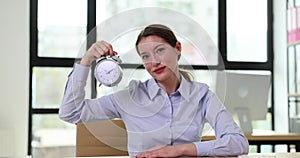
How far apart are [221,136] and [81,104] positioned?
426 mm

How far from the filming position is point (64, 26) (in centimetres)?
439

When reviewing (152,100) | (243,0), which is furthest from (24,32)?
(152,100)

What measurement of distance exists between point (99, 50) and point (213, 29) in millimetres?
3609

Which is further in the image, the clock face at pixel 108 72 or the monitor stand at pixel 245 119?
the monitor stand at pixel 245 119

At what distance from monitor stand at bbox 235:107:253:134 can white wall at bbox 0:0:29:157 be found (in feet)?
6.00

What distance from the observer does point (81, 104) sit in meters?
1.34

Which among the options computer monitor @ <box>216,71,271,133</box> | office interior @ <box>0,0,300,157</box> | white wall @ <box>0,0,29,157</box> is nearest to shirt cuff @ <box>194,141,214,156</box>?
computer monitor @ <box>216,71,271,133</box>

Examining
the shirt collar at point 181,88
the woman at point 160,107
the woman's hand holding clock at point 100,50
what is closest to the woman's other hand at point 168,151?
the woman at point 160,107

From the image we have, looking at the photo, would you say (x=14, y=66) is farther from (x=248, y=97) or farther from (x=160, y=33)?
(x=160, y=33)

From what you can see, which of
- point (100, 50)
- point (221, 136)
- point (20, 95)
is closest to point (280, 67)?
point (20, 95)

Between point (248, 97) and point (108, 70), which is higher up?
point (108, 70)

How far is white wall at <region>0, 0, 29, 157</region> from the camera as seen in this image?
13.4 ft

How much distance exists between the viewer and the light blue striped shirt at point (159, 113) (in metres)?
1.31

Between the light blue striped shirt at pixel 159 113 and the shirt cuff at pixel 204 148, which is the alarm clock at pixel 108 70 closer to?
the light blue striped shirt at pixel 159 113
